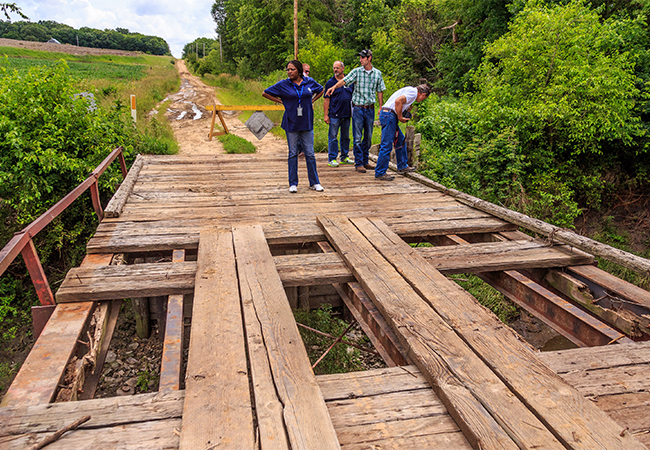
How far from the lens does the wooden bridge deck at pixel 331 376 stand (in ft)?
5.67

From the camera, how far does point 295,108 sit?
5660 millimetres

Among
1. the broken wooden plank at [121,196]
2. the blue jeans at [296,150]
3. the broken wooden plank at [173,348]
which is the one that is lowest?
the broken wooden plank at [173,348]

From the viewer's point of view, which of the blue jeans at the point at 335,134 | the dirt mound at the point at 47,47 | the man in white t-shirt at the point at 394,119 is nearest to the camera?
the man in white t-shirt at the point at 394,119

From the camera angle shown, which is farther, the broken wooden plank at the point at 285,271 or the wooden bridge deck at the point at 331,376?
the broken wooden plank at the point at 285,271

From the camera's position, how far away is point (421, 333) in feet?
7.83

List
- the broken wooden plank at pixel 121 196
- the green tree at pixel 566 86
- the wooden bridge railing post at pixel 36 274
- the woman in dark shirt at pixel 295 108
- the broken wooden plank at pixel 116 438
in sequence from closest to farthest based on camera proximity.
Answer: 1. the broken wooden plank at pixel 116 438
2. the wooden bridge railing post at pixel 36 274
3. the broken wooden plank at pixel 121 196
4. the woman in dark shirt at pixel 295 108
5. the green tree at pixel 566 86

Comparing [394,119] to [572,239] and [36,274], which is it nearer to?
[572,239]

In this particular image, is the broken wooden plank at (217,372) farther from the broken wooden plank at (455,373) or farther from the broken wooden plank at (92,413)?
the broken wooden plank at (455,373)

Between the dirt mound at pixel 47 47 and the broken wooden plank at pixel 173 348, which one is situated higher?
the dirt mound at pixel 47 47

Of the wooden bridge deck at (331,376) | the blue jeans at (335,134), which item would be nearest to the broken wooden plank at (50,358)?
the wooden bridge deck at (331,376)

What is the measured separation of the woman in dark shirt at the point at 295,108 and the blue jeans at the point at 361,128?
119cm

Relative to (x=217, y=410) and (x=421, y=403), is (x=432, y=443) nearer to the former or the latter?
(x=421, y=403)

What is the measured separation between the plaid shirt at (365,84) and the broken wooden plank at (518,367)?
13.8 feet

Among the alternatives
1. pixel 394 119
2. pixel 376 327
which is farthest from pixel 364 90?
pixel 376 327
